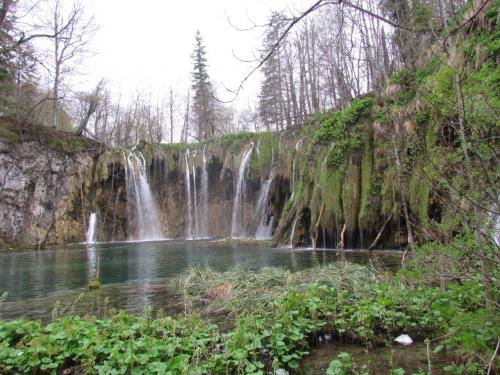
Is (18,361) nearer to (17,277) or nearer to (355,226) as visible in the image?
(17,277)

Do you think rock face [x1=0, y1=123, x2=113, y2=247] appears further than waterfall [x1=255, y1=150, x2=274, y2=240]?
No

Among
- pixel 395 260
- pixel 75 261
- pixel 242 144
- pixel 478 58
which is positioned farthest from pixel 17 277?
pixel 242 144

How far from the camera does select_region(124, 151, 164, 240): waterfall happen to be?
93.9 feet

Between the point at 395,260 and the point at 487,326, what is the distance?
27.5 feet

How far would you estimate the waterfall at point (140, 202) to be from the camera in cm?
2861

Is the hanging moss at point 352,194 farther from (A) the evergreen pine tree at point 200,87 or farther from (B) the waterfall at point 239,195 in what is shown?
(A) the evergreen pine tree at point 200,87

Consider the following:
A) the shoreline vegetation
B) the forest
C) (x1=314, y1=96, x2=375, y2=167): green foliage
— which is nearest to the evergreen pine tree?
the forest

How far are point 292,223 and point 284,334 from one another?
14.3 m

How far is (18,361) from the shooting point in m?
3.33

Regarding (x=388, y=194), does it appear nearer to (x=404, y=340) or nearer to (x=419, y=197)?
(x=419, y=197)

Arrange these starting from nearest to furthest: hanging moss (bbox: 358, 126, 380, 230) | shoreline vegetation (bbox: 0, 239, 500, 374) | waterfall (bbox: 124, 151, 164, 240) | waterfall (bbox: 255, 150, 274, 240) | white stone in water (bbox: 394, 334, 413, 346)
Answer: shoreline vegetation (bbox: 0, 239, 500, 374) → white stone in water (bbox: 394, 334, 413, 346) → hanging moss (bbox: 358, 126, 380, 230) → waterfall (bbox: 255, 150, 274, 240) → waterfall (bbox: 124, 151, 164, 240)

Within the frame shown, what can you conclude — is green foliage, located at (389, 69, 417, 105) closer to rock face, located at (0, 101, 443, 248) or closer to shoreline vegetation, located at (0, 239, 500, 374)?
rock face, located at (0, 101, 443, 248)

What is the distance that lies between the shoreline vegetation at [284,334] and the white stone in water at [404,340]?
62mm

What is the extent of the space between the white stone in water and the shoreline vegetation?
62mm
